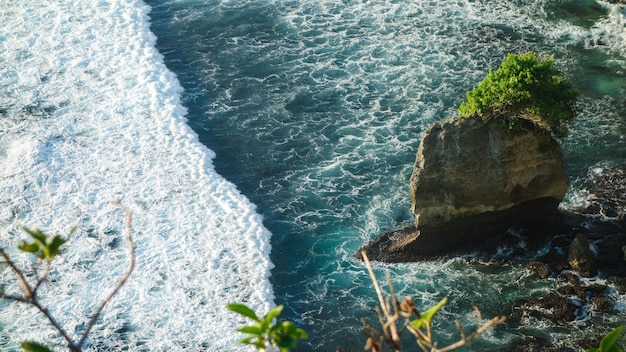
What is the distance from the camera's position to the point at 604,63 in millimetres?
28047

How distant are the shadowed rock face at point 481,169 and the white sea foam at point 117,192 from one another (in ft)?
15.2

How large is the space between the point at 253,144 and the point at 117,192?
4.46m

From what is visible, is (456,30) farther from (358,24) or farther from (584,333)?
(584,333)

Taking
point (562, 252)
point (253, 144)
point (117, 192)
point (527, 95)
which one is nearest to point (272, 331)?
point (527, 95)

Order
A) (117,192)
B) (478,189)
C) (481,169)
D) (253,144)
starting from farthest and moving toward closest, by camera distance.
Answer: (253,144) → (117,192) → (478,189) → (481,169)

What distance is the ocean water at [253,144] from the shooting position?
19.7 meters

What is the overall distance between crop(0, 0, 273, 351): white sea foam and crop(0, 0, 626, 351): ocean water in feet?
0.20

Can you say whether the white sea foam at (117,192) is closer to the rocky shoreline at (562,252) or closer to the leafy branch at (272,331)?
the rocky shoreline at (562,252)

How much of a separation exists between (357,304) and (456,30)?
14571mm

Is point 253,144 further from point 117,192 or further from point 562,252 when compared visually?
point 562,252

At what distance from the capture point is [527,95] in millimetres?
18578

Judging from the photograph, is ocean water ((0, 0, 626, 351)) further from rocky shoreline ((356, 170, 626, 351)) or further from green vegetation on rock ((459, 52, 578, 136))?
green vegetation on rock ((459, 52, 578, 136))

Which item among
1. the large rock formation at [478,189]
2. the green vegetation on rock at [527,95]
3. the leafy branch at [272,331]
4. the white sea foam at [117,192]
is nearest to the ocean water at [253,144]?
the white sea foam at [117,192]

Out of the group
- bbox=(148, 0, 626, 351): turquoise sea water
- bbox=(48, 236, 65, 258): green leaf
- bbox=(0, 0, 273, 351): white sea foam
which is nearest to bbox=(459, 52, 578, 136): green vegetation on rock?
bbox=(148, 0, 626, 351): turquoise sea water
